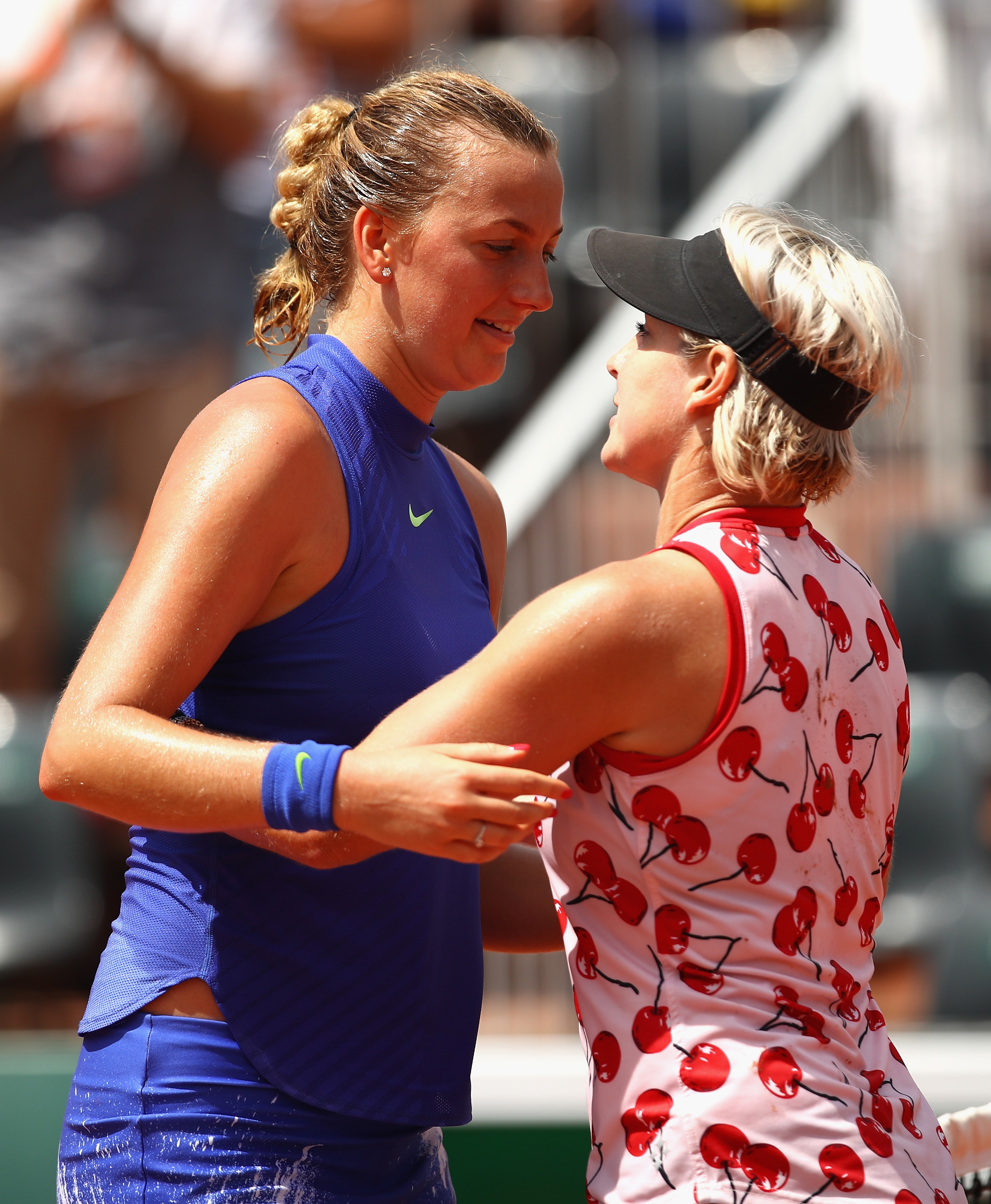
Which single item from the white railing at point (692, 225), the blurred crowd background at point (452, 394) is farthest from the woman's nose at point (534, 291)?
the blurred crowd background at point (452, 394)

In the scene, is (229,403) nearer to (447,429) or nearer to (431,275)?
(431,275)

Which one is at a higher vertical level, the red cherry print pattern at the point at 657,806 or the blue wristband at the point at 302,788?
the blue wristband at the point at 302,788

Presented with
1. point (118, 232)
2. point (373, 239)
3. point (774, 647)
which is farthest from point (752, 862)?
point (118, 232)

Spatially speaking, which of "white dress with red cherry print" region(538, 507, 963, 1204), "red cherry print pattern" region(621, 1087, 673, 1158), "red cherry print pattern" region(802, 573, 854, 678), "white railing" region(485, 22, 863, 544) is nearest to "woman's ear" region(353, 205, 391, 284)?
"white dress with red cherry print" region(538, 507, 963, 1204)

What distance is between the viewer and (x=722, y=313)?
151 cm

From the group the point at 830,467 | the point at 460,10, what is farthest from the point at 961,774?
the point at 460,10

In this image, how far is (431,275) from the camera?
1714 mm

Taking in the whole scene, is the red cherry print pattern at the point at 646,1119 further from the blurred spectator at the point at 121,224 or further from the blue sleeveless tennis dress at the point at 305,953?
the blurred spectator at the point at 121,224

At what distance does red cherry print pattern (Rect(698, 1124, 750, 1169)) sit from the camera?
4.53 feet

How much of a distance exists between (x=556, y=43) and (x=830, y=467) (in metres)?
4.28

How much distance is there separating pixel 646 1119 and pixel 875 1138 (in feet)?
0.71

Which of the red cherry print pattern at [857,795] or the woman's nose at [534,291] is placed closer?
the red cherry print pattern at [857,795]

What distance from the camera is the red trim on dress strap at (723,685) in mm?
1403

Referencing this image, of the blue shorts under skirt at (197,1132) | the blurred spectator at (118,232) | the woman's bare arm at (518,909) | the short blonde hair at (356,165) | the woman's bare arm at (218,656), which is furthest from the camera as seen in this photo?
the blurred spectator at (118,232)
